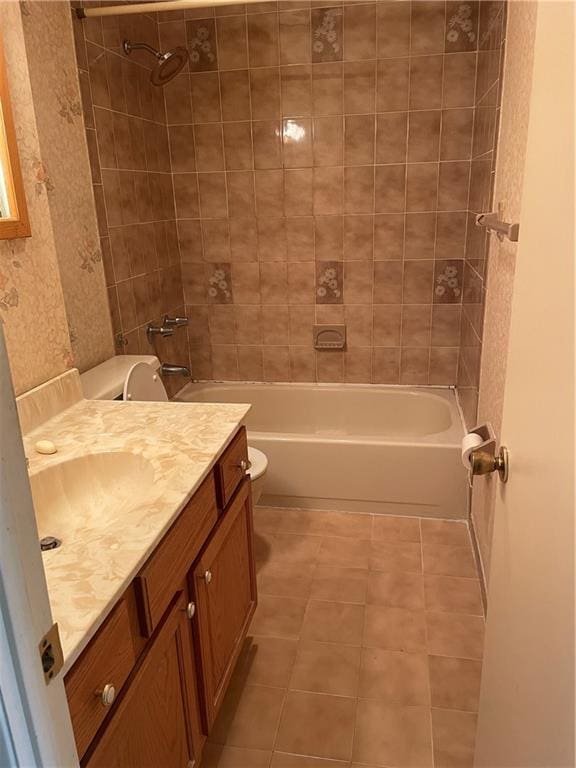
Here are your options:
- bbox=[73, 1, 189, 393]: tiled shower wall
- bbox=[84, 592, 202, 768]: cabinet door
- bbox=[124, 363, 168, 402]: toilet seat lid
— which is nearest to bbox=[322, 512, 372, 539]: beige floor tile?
bbox=[124, 363, 168, 402]: toilet seat lid

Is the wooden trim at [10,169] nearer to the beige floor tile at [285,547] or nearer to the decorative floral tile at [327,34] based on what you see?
the beige floor tile at [285,547]

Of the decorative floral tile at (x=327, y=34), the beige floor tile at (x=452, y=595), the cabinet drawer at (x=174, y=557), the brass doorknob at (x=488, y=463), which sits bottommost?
the beige floor tile at (x=452, y=595)

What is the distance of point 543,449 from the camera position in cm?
73

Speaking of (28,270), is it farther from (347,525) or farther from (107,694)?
(347,525)

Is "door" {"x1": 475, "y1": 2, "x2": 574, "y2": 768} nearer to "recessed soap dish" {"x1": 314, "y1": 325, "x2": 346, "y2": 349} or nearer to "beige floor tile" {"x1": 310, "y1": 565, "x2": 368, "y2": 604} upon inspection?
"beige floor tile" {"x1": 310, "y1": 565, "x2": 368, "y2": 604}

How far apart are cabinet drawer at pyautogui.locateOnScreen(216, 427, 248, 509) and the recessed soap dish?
1.70 m

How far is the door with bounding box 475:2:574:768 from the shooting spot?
63 centimetres

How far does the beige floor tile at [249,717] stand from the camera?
5.12ft

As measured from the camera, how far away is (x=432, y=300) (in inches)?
120

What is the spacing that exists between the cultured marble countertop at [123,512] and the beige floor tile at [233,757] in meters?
0.76

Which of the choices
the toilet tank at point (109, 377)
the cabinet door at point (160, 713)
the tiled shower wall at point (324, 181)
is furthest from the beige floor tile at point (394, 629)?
the tiled shower wall at point (324, 181)

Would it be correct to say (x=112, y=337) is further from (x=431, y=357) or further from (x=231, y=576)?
(x=431, y=357)

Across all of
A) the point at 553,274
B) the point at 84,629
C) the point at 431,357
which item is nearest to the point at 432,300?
the point at 431,357

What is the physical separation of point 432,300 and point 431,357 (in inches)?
12.5
